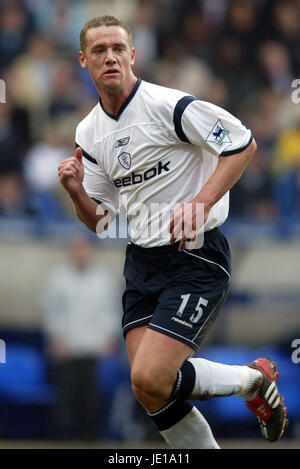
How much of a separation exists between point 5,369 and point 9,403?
378 mm

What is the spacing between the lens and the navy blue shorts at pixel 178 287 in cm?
536

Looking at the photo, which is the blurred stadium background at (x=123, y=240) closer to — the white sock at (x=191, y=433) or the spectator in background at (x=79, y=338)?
the spectator in background at (x=79, y=338)

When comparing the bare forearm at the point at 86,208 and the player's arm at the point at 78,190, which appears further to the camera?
the bare forearm at the point at 86,208

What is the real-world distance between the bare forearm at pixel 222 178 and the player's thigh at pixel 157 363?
819 mm

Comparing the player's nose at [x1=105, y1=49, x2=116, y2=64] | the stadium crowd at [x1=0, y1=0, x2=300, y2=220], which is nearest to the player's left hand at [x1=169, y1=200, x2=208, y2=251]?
the player's nose at [x1=105, y1=49, x2=116, y2=64]

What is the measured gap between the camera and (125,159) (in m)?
5.57

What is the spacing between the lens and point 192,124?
5.31 meters

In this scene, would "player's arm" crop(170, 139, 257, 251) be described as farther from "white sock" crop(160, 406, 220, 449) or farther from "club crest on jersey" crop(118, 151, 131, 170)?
"white sock" crop(160, 406, 220, 449)

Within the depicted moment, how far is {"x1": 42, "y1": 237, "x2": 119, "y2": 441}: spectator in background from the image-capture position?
9586 mm

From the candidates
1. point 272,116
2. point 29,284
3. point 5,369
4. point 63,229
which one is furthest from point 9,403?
point 272,116

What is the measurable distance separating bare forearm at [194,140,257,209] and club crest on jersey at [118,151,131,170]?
562 millimetres

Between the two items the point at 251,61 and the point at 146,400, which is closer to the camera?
the point at 146,400

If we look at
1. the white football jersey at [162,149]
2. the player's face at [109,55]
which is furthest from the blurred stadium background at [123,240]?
the player's face at [109,55]
